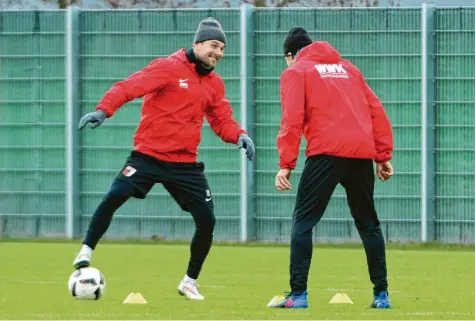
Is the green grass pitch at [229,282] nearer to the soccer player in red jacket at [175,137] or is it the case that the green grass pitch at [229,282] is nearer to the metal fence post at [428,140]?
the soccer player in red jacket at [175,137]

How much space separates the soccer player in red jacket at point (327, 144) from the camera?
10.8 m

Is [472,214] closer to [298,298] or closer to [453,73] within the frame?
[453,73]

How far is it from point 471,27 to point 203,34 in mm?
10168

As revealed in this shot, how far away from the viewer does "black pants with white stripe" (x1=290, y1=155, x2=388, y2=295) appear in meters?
10.9

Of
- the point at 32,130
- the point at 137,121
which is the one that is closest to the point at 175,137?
the point at 137,121

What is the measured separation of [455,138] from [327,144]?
37.0ft

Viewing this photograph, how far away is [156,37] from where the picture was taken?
22.5 m

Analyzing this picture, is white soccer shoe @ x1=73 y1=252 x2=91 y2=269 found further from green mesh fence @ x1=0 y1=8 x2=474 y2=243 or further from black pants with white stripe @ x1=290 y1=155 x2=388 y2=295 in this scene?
green mesh fence @ x1=0 y1=8 x2=474 y2=243

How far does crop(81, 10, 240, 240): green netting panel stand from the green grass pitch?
0.82 metres

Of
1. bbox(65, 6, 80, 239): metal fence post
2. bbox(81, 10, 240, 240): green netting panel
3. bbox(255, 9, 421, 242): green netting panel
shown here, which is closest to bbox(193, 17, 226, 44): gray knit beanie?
bbox(255, 9, 421, 242): green netting panel

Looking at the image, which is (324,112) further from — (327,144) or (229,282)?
(229,282)

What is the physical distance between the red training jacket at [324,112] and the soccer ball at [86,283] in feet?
6.17

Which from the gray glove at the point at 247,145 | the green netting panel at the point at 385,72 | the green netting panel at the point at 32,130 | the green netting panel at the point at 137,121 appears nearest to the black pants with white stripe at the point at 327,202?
the gray glove at the point at 247,145

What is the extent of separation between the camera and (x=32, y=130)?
2303 cm
